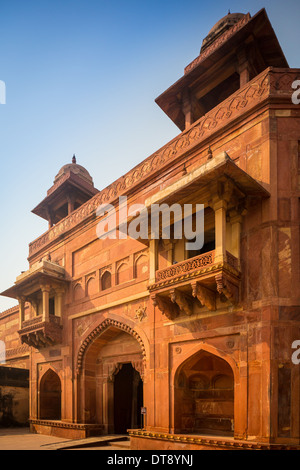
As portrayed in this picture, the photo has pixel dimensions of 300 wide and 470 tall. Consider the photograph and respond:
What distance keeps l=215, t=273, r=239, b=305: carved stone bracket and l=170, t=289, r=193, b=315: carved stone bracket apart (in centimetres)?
99

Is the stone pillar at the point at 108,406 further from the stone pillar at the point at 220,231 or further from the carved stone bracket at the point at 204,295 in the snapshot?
the stone pillar at the point at 220,231

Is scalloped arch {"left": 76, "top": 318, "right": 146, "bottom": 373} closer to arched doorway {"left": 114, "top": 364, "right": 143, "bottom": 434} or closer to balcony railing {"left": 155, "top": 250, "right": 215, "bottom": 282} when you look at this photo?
arched doorway {"left": 114, "top": 364, "right": 143, "bottom": 434}

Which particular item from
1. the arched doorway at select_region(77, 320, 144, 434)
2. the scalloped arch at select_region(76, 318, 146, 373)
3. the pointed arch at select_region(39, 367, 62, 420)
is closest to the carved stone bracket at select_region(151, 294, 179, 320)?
the scalloped arch at select_region(76, 318, 146, 373)

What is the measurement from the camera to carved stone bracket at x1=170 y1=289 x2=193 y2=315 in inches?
312

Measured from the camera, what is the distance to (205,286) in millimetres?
7582

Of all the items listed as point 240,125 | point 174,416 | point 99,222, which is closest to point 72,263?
point 99,222

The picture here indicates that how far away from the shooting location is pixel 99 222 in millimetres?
11898

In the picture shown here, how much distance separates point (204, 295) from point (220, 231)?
1.20m

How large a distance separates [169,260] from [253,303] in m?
2.27

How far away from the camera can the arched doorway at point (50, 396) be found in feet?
44.1

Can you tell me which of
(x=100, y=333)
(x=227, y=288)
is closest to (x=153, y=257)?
(x=227, y=288)

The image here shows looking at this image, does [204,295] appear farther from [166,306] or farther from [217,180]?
[217,180]

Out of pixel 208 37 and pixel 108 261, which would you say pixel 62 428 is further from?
pixel 208 37

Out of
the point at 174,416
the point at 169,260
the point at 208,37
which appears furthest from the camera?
the point at 208,37
